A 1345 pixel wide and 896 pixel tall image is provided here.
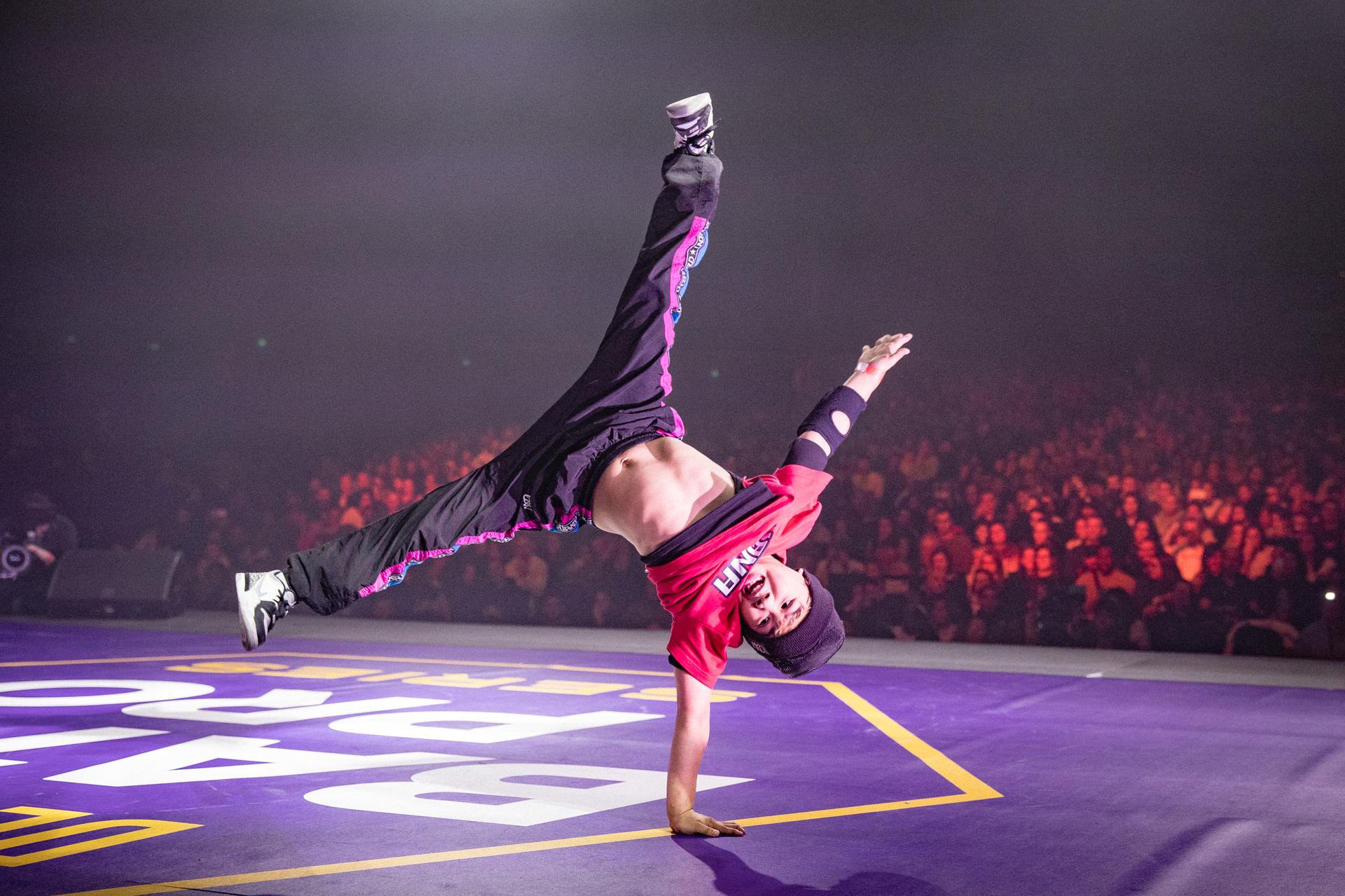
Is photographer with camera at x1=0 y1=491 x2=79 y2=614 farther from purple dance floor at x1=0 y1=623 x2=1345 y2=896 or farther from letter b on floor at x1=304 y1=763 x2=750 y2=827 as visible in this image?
letter b on floor at x1=304 y1=763 x2=750 y2=827

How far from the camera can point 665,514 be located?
2992mm

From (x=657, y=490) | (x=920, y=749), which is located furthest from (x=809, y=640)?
(x=920, y=749)

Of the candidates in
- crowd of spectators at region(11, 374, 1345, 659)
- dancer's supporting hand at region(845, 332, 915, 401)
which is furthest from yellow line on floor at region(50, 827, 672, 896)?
crowd of spectators at region(11, 374, 1345, 659)

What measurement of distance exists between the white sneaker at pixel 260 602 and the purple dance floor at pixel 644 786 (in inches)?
19.3

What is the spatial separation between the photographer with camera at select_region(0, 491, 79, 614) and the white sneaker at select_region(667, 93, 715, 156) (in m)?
7.73

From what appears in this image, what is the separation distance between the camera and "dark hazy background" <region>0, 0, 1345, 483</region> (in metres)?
7.86

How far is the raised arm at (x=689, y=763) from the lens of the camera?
2967mm

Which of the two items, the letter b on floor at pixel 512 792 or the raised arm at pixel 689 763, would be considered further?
the letter b on floor at pixel 512 792

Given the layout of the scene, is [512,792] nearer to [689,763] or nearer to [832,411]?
[689,763]

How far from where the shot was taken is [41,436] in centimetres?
1045

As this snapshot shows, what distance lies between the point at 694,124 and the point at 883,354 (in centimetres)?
87

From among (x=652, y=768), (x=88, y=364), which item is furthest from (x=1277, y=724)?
(x=88, y=364)

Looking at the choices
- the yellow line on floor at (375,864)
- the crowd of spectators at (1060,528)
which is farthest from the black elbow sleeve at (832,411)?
the crowd of spectators at (1060,528)

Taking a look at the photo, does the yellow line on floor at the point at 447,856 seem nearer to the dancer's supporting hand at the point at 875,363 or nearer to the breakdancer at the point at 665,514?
the breakdancer at the point at 665,514
